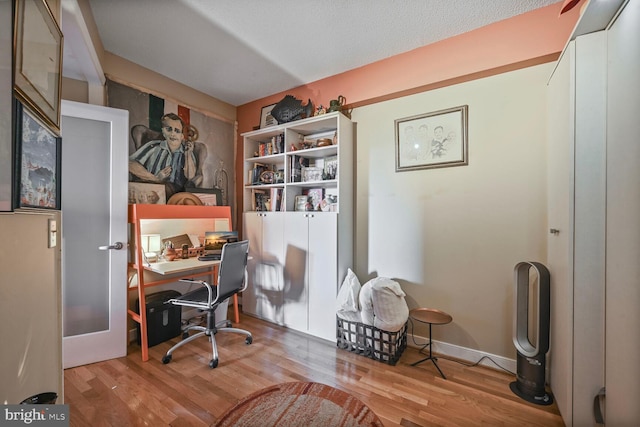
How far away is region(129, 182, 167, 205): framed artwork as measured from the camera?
7.75ft

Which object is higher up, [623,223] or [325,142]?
[325,142]

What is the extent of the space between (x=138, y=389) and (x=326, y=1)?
292 centimetres

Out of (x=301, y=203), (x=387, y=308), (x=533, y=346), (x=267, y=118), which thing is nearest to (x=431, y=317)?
(x=387, y=308)

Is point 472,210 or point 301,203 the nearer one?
point 472,210

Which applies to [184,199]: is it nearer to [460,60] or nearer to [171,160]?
[171,160]

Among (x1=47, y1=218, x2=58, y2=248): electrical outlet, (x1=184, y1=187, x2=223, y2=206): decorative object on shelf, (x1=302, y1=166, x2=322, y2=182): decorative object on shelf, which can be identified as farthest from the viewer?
(x1=184, y1=187, x2=223, y2=206): decorative object on shelf

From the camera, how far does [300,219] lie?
2.52 meters

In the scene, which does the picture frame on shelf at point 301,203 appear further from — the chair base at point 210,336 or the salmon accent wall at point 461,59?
the chair base at point 210,336

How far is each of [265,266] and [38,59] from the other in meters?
2.24

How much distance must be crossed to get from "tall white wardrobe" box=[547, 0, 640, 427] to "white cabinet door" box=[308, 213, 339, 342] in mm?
1544

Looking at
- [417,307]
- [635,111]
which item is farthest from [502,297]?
[635,111]

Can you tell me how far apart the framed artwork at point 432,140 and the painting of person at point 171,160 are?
224 centimetres

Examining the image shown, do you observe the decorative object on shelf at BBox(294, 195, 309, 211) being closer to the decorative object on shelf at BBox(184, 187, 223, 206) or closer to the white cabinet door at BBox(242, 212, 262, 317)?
the white cabinet door at BBox(242, 212, 262, 317)

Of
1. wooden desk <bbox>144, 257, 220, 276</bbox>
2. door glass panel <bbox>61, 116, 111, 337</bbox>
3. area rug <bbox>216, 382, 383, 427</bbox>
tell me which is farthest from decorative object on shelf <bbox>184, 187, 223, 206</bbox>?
area rug <bbox>216, 382, 383, 427</bbox>
